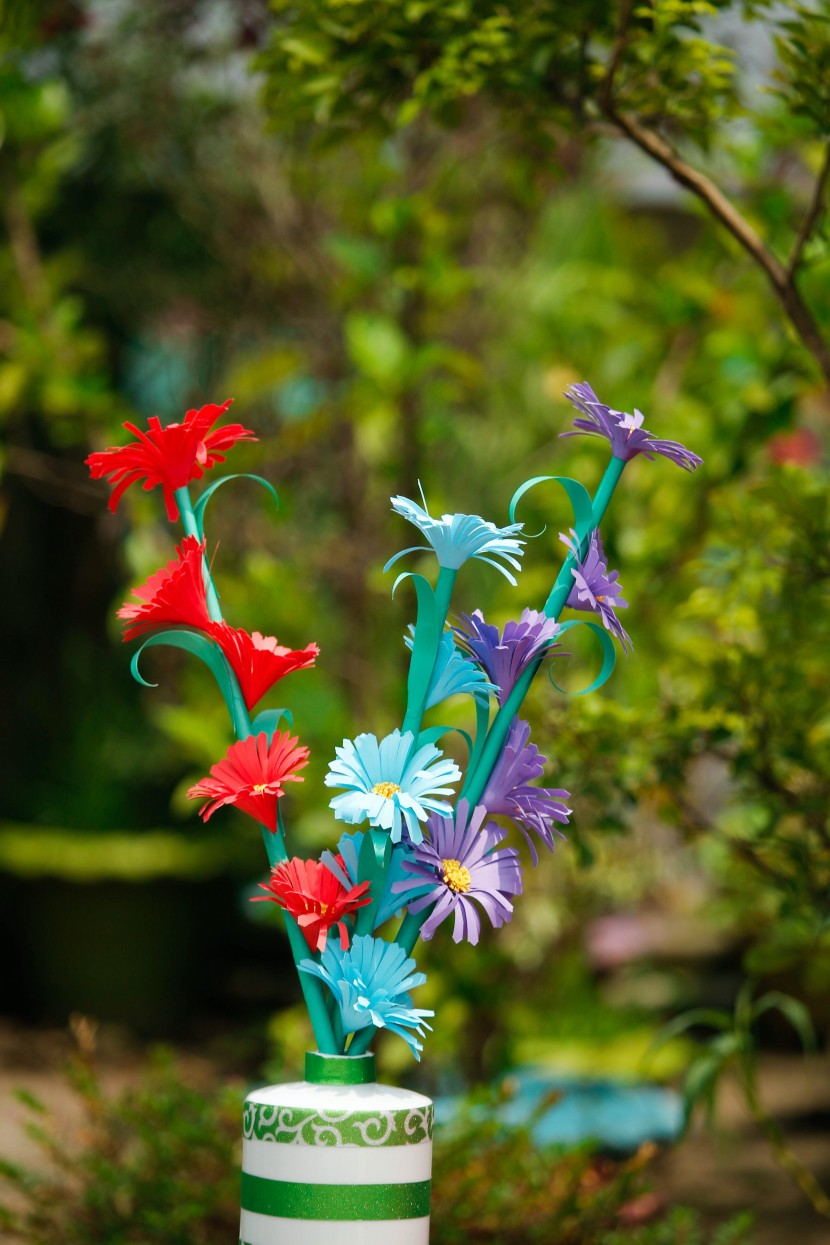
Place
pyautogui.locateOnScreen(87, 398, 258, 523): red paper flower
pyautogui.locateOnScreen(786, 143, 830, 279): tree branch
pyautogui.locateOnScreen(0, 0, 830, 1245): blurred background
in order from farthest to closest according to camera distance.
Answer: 1. pyautogui.locateOnScreen(0, 0, 830, 1245): blurred background
2. pyautogui.locateOnScreen(786, 143, 830, 279): tree branch
3. pyautogui.locateOnScreen(87, 398, 258, 523): red paper flower

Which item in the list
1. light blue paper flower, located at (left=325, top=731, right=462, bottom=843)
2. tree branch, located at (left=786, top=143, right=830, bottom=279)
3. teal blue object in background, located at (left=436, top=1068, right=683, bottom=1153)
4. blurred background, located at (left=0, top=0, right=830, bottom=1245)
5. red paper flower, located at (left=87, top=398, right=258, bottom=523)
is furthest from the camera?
teal blue object in background, located at (left=436, top=1068, right=683, bottom=1153)

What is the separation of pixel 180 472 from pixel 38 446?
2634 mm

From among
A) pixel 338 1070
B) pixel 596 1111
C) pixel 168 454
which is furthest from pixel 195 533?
pixel 596 1111

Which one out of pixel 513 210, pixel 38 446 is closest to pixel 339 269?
pixel 513 210

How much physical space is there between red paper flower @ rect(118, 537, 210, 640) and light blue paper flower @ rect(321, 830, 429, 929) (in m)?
0.20

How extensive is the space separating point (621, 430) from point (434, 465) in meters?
1.77

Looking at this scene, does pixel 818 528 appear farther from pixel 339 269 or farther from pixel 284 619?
pixel 339 269

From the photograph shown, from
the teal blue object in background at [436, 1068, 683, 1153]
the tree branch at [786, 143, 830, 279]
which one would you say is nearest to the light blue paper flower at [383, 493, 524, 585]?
the tree branch at [786, 143, 830, 279]

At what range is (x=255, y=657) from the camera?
3.27 ft

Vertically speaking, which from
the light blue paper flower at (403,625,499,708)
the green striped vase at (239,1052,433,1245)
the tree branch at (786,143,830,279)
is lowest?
the green striped vase at (239,1052,433,1245)

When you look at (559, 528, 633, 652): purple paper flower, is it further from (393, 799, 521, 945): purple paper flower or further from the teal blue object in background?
the teal blue object in background

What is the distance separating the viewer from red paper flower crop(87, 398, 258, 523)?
3.32 feet

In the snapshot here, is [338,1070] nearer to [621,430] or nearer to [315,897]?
[315,897]

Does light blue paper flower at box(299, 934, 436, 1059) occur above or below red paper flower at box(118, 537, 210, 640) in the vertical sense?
below
